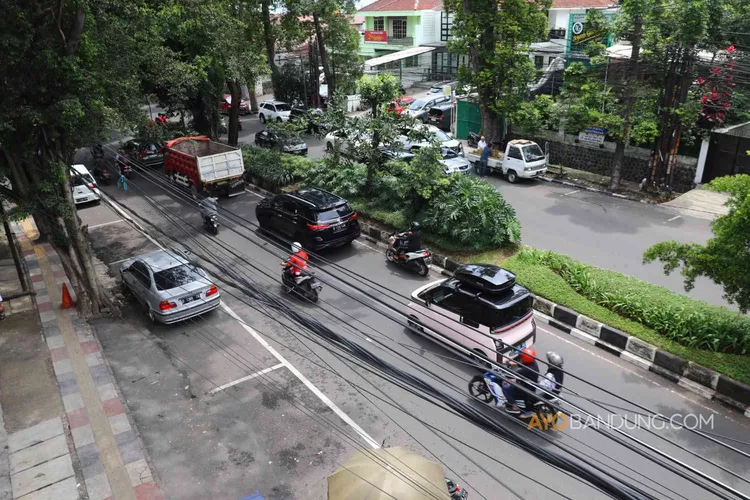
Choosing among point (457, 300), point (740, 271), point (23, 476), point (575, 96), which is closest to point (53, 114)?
point (23, 476)

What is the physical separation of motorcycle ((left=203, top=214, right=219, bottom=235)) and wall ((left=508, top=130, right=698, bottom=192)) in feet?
47.1

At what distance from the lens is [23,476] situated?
26.7 feet

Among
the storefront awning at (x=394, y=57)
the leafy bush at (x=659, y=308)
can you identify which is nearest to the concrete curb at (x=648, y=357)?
the leafy bush at (x=659, y=308)

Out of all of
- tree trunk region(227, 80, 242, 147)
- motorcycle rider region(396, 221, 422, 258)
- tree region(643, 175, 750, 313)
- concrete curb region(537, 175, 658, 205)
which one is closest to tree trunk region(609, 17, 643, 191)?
concrete curb region(537, 175, 658, 205)

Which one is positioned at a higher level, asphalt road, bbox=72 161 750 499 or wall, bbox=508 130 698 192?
wall, bbox=508 130 698 192

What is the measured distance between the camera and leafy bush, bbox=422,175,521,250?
14336mm

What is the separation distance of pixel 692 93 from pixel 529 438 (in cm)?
1532

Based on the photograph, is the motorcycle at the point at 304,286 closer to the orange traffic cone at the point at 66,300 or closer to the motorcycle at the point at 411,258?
the motorcycle at the point at 411,258

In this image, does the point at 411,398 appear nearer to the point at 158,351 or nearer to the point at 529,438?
the point at 529,438

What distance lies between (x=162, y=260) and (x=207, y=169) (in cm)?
775

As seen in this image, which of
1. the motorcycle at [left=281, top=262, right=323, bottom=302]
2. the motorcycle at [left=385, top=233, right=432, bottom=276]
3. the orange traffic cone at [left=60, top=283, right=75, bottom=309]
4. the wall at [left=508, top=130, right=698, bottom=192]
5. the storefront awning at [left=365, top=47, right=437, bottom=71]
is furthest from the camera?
the storefront awning at [left=365, top=47, right=437, bottom=71]

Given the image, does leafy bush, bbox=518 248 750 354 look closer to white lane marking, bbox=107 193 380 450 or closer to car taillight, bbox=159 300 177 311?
white lane marking, bbox=107 193 380 450

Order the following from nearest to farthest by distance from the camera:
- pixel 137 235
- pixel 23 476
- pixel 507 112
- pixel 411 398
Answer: pixel 23 476 → pixel 411 398 → pixel 137 235 → pixel 507 112

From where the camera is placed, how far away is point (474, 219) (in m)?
14.4
